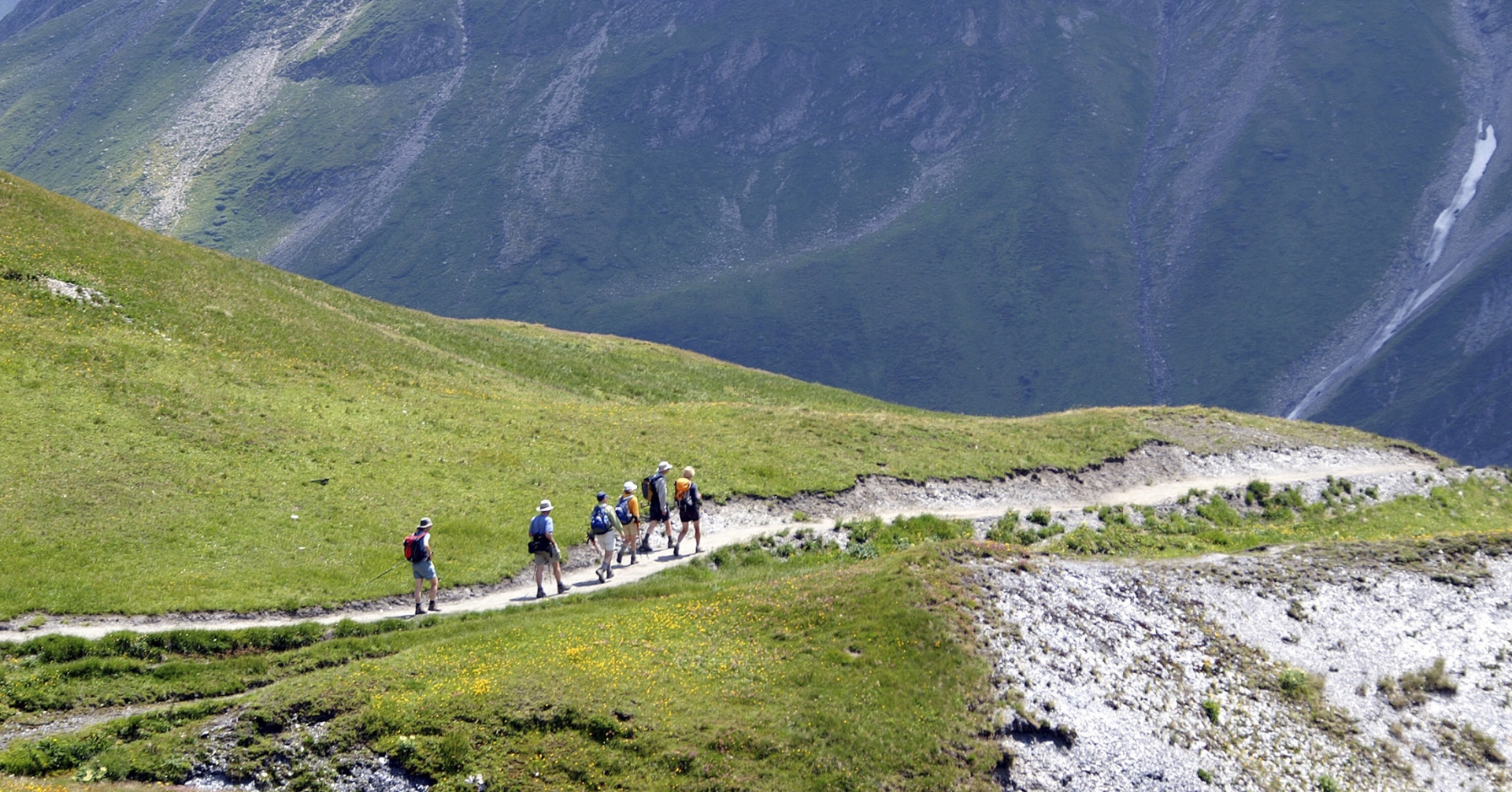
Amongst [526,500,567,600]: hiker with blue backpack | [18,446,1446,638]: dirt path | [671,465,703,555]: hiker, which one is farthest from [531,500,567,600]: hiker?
[671,465,703,555]: hiker

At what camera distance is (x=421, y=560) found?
104 ft

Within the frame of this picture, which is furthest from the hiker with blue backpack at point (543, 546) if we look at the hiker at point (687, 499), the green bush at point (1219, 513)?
the green bush at point (1219, 513)

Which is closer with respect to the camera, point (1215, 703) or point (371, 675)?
point (371, 675)

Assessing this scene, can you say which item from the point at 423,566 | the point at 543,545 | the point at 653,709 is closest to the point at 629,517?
the point at 543,545

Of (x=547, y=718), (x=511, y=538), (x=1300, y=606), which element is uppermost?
(x=511, y=538)

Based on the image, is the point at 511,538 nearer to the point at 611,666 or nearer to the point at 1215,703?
the point at 611,666

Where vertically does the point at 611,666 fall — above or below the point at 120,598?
below

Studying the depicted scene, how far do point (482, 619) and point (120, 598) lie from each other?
33.5 feet

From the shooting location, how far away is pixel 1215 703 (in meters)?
26.8

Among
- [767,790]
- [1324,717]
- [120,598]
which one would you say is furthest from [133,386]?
[1324,717]

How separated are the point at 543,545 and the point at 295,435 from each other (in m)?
16.2

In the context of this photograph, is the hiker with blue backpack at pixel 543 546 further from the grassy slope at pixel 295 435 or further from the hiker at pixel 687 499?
the hiker at pixel 687 499

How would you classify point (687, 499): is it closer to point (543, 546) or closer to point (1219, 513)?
point (543, 546)

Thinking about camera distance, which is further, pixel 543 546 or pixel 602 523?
pixel 602 523
